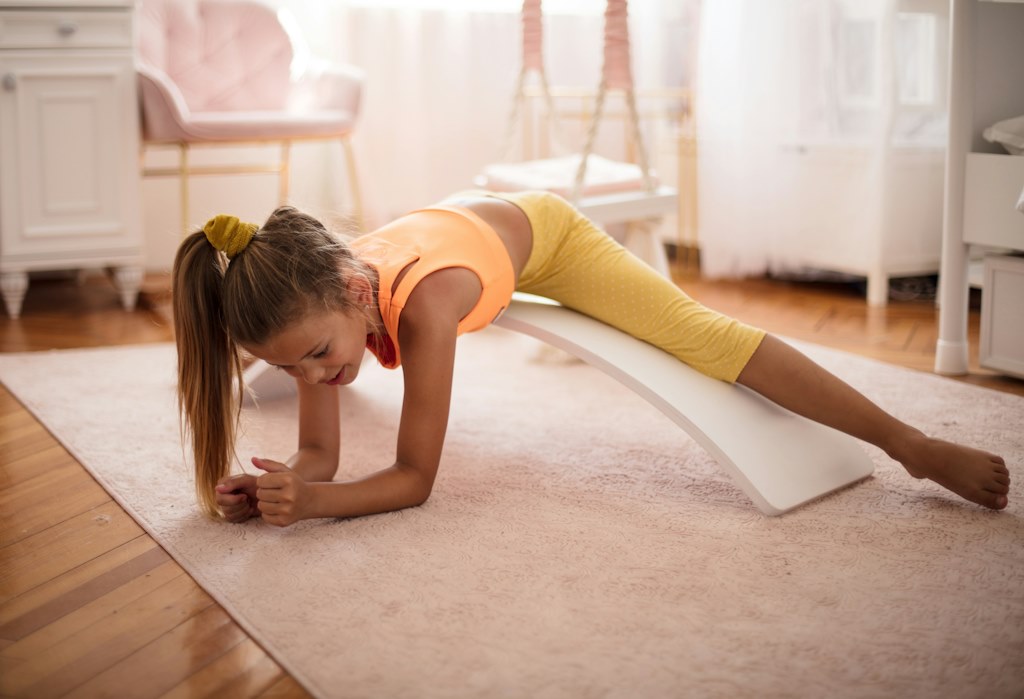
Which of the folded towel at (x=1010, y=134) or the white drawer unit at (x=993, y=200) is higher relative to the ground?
the folded towel at (x=1010, y=134)

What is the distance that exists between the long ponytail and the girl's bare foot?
3.00 feet

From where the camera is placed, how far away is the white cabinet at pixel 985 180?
1.94 m

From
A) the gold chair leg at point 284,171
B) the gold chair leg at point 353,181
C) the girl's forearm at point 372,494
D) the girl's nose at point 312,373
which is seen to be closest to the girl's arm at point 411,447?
the girl's forearm at point 372,494

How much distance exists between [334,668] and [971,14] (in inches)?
66.6

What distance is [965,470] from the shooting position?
52.7 inches

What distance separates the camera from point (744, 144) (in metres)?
3.08

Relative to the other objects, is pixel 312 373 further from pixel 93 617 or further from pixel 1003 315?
pixel 1003 315

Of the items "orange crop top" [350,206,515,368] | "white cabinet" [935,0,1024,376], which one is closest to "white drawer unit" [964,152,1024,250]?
"white cabinet" [935,0,1024,376]

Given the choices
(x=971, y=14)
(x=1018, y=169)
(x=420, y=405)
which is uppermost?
(x=971, y=14)

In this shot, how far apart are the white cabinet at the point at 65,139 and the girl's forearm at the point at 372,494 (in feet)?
6.05

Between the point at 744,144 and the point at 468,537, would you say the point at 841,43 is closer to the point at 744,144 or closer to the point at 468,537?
the point at 744,144

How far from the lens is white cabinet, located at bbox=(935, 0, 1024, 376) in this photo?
194 centimetres

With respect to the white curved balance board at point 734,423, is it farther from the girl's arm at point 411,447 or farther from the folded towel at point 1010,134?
the folded towel at point 1010,134

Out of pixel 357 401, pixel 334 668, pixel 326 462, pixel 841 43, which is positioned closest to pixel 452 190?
pixel 841 43
